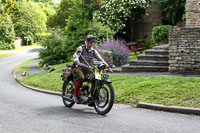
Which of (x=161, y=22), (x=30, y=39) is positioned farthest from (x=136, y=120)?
(x=30, y=39)

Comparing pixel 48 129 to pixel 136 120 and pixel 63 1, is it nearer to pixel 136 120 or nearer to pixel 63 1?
pixel 136 120

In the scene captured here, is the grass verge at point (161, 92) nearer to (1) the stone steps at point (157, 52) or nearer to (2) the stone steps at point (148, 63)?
(2) the stone steps at point (148, 63)


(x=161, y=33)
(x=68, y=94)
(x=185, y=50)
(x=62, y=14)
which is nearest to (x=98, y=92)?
(x=68, y=94)

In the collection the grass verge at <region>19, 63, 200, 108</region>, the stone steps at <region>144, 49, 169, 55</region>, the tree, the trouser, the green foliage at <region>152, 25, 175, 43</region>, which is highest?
the tree

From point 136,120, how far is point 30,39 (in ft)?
249

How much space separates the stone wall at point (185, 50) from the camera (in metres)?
14.1

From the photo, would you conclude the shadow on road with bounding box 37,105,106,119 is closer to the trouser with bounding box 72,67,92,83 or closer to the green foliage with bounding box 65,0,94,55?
the trouser with bounding box 72,67,92,83

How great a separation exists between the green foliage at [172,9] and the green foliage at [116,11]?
197cm

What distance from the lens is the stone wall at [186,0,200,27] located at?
19750 millimetres

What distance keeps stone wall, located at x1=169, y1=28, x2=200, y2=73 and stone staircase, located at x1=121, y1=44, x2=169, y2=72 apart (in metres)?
0.91

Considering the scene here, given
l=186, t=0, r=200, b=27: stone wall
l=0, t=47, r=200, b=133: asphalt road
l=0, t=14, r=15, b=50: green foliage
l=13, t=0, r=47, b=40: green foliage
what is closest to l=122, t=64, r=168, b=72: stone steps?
l=186, t=0, r=200, b=27: stone wall

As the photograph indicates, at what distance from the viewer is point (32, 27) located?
83.3 metres

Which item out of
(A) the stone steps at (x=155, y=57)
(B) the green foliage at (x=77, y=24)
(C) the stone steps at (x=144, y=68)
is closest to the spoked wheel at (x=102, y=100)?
(C) the stone steps at (x=144, y=68)

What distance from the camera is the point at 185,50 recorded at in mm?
14258
